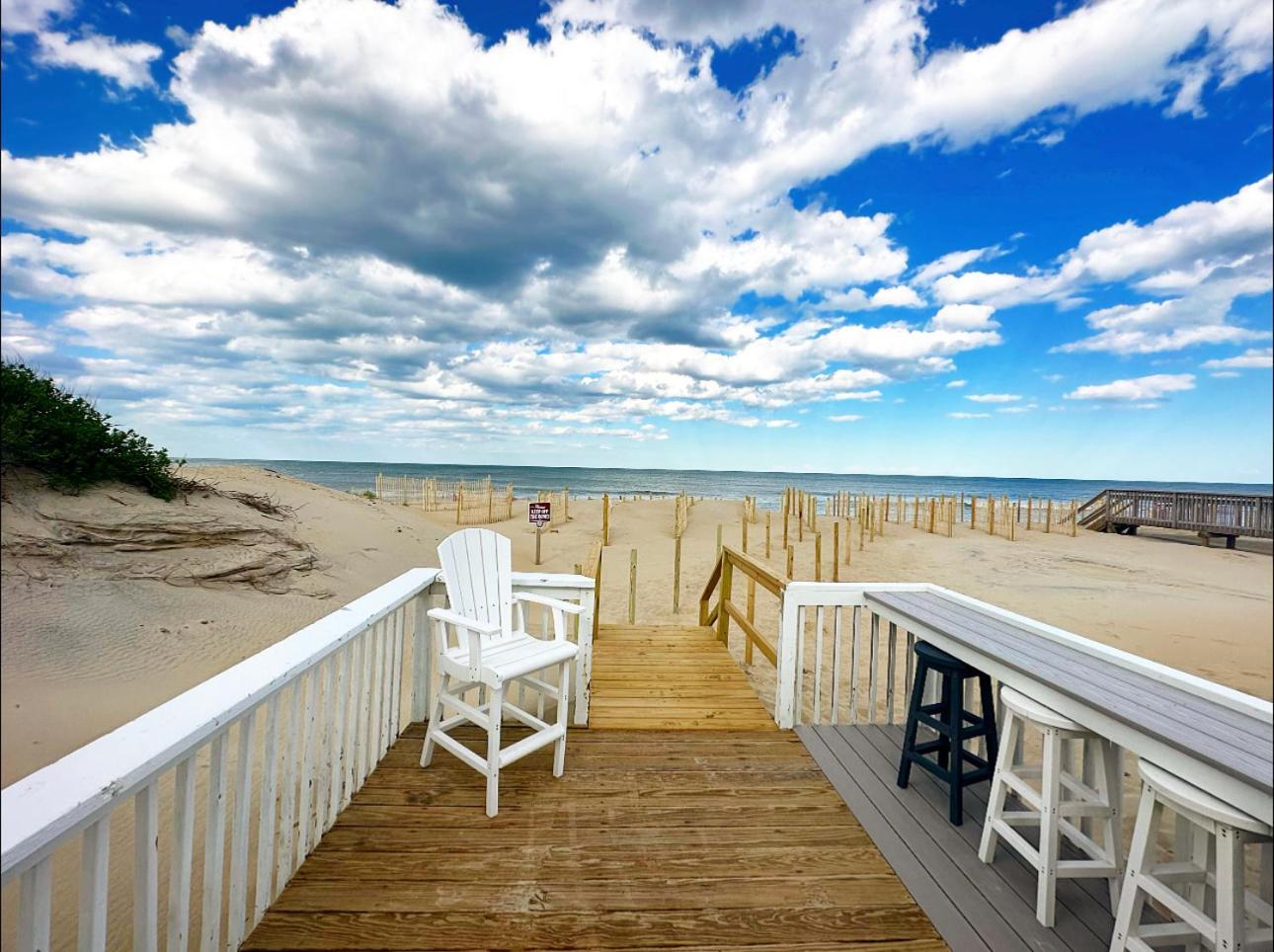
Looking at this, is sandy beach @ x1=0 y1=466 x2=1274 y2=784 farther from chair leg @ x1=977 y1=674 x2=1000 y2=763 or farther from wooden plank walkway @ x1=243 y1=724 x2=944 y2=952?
wooden plank walkway @ x1=243 y1=724 x2=944 y2=952

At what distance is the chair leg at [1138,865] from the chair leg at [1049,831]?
210 mm

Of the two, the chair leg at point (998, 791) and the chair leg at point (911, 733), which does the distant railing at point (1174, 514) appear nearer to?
the chair leg at point (998, 791)

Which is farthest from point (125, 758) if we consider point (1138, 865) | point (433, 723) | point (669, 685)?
point (669, 685)

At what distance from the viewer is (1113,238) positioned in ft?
7.38

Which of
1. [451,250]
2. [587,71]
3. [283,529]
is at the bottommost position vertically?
[283,529]

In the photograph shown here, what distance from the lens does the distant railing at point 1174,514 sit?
4.43 feet

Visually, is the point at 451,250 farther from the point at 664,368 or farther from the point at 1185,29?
the point at 664,368

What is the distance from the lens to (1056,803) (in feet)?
5.70

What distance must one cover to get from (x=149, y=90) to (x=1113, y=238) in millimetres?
3264

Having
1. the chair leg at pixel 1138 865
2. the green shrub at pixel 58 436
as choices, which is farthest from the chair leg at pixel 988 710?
the green shrub at pixel 58 436

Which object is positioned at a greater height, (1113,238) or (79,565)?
(1113,238)

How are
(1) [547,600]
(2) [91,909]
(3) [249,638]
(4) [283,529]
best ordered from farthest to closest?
(4) [283,529] < (3) [249,638] < (1) [547,600] < (2) [91,909]

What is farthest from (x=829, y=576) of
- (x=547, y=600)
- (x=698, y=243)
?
(x=547, y=600)

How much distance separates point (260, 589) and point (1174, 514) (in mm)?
12144
